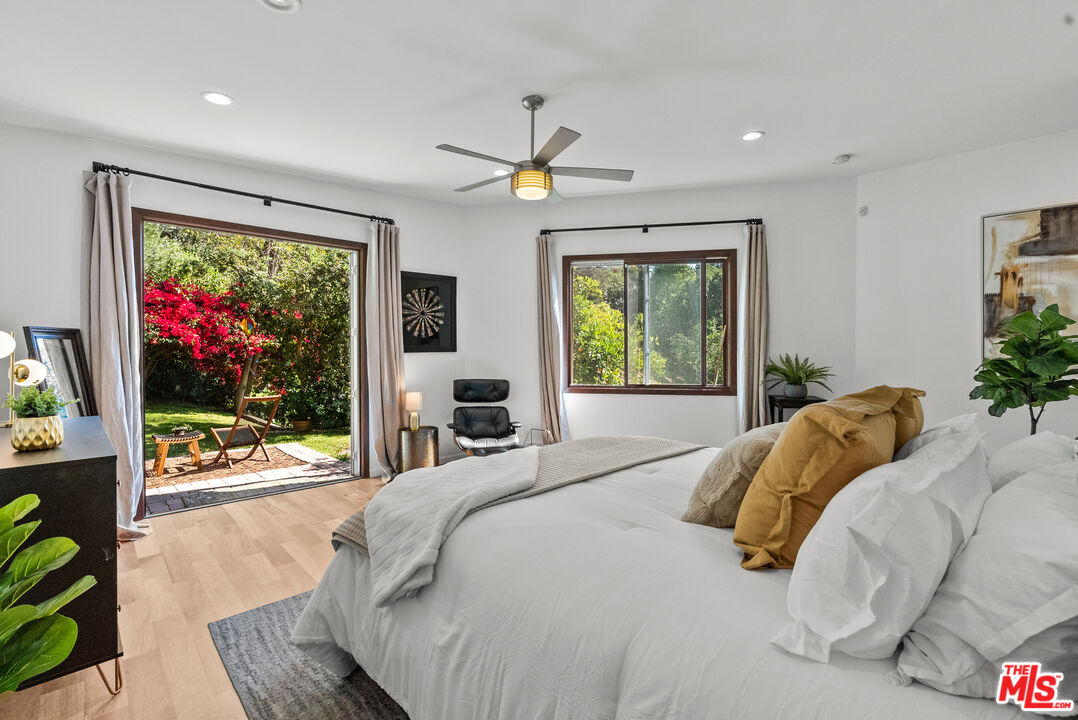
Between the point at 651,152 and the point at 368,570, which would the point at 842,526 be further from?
the point at 651,152

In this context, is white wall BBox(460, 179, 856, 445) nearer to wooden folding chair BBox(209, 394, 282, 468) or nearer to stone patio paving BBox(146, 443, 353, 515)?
stone patio paving BBox(146, 443, 353, 515)

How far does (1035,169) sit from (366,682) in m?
5.07

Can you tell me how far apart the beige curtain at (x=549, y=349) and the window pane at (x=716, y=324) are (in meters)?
1.41

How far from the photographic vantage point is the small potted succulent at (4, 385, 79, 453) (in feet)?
6.19

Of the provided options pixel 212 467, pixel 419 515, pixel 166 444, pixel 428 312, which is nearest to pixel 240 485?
pixel 166 444

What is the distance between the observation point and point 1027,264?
3.81m

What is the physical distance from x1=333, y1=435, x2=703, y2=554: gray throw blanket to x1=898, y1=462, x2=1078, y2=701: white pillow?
3.88 feet

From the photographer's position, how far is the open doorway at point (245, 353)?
19.8 feet

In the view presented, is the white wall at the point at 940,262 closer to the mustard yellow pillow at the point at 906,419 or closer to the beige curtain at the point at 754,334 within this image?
the beige curtain at the point at 754,334

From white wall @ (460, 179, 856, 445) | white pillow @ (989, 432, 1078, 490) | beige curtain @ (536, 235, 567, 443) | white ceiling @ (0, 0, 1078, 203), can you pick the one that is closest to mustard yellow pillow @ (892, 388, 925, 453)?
white pillow @ (989, 432, 1078, 490)

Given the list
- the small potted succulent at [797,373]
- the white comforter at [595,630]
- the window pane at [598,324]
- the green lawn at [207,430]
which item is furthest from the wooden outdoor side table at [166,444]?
the small potted succulent at [797,373]

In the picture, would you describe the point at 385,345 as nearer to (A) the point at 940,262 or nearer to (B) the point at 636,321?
(B) the point at 636,321

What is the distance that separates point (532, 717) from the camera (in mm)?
1260

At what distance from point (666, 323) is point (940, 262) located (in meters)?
2.16
